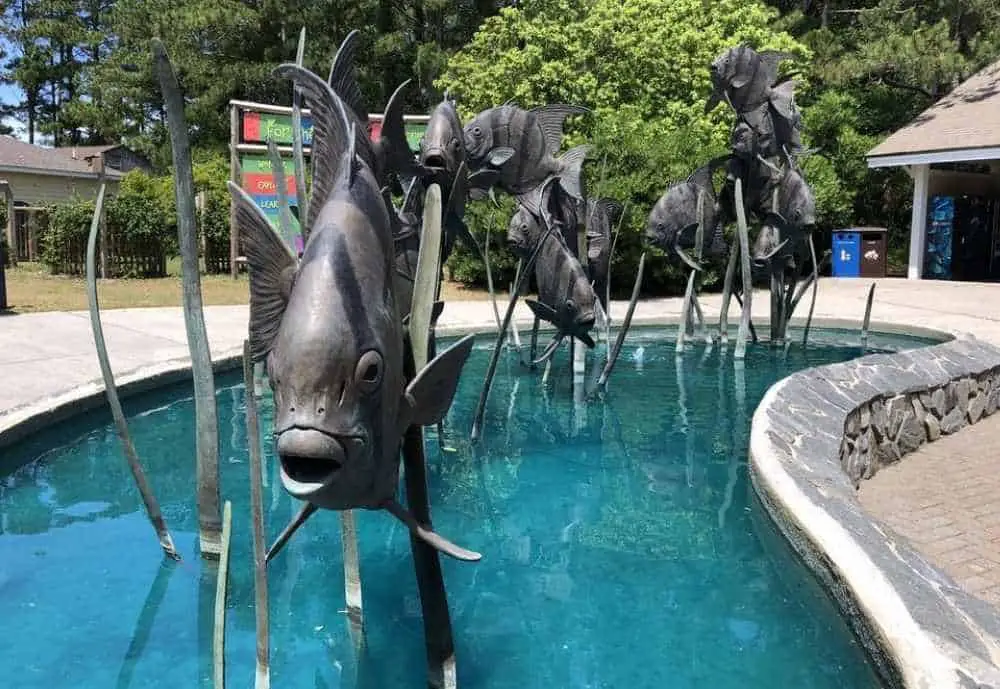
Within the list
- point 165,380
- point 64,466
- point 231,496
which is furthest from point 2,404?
point 231,496

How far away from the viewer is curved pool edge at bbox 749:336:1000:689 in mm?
2805

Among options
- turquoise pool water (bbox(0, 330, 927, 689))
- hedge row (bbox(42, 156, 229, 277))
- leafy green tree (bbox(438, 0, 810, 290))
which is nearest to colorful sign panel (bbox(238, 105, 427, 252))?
hedge row (bbox(42, 156, 229, 277))

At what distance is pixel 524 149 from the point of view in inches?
266

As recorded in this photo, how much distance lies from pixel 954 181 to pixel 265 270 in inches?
918

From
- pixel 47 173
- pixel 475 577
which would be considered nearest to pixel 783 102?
pixel 475 577

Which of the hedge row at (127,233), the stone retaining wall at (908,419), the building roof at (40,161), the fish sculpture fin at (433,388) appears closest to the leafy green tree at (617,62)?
the hedge row at (127,233)

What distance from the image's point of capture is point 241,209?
2.46m

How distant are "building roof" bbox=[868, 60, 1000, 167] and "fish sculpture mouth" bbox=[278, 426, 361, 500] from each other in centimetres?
1906

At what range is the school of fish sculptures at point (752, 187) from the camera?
9.16m

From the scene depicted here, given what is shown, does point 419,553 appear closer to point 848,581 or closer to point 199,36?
point 848,581

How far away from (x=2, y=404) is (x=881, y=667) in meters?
6.17

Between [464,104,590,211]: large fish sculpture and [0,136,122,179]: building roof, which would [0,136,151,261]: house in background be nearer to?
[0,136,122,179]: building roof

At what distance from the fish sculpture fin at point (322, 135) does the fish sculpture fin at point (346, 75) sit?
23cm

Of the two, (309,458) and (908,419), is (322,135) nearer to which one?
(309,458)
